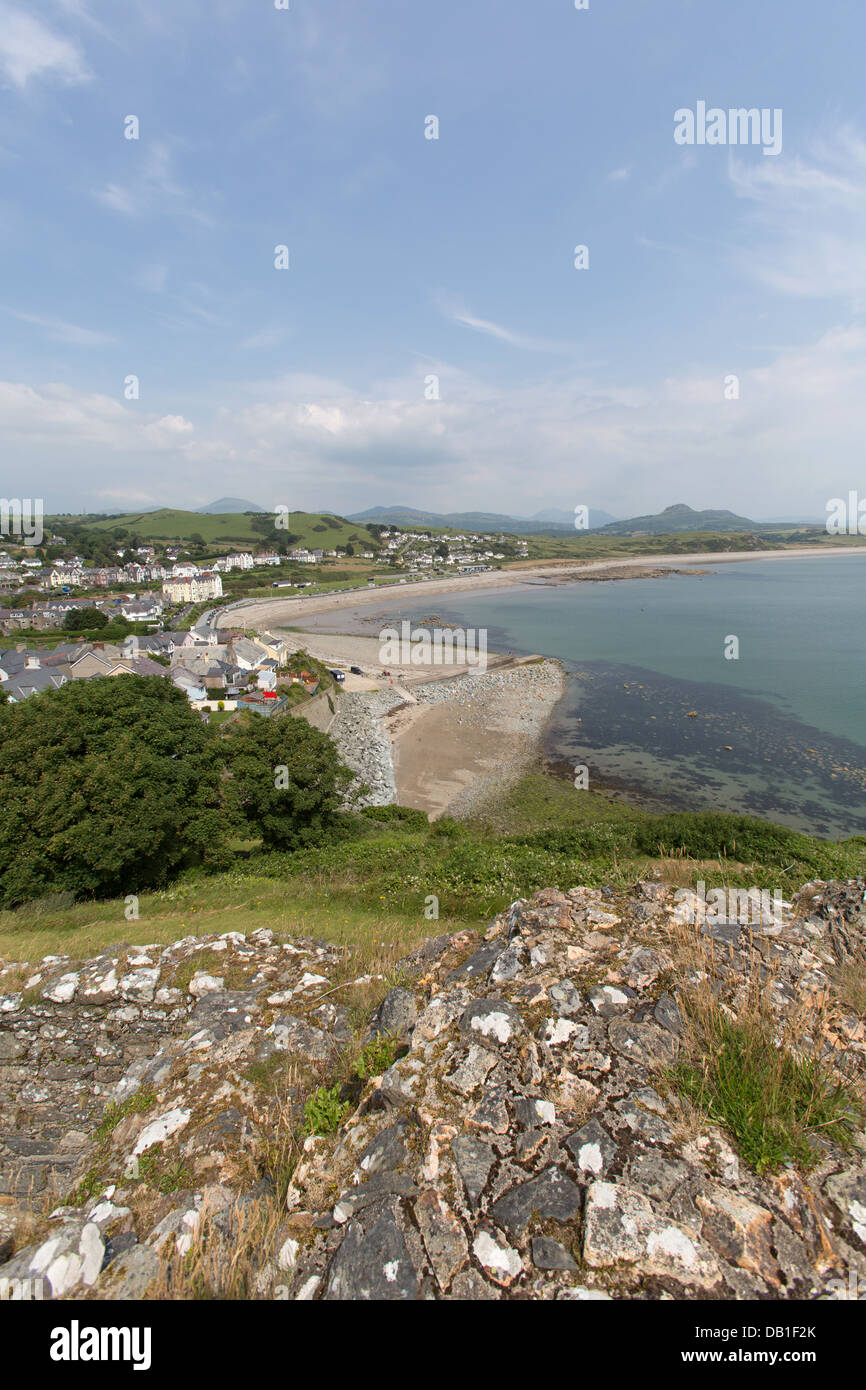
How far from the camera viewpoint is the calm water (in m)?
30.3

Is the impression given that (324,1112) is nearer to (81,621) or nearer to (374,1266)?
(374,1266)

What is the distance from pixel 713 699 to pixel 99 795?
44.5 metres

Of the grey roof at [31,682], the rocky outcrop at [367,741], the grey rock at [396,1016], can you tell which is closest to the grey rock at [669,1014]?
the grey rock at [396,1016]

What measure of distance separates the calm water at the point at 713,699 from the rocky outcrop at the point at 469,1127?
25365 mm

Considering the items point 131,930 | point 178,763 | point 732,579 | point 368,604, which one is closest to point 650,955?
point 131,930

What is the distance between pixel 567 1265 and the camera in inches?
116

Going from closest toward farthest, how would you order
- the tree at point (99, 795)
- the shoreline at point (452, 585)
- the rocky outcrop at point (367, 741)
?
the tree at point (99, 795) → the rocky outcrop at point (367, 741) → the shoreline at point (452, 585)

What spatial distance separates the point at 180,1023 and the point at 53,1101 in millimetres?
1580

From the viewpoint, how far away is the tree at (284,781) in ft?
59.8

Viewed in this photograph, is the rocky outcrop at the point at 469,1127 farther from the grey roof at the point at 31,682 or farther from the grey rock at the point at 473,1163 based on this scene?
the grey roof at the point at 31,682

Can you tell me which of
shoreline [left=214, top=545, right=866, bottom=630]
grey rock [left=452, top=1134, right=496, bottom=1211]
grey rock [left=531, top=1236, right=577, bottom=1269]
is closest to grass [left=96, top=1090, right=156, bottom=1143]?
grey rock [left=452, top=1134, right=496, bottom=1211]

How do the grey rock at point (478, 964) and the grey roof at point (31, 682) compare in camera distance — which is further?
the grey roof at point (31, 682)

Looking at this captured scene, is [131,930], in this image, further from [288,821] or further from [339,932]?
[288,821]

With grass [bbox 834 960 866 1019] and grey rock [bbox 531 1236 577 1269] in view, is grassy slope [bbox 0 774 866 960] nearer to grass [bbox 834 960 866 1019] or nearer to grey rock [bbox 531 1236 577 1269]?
grass [bbox 834 960 866 1019]
